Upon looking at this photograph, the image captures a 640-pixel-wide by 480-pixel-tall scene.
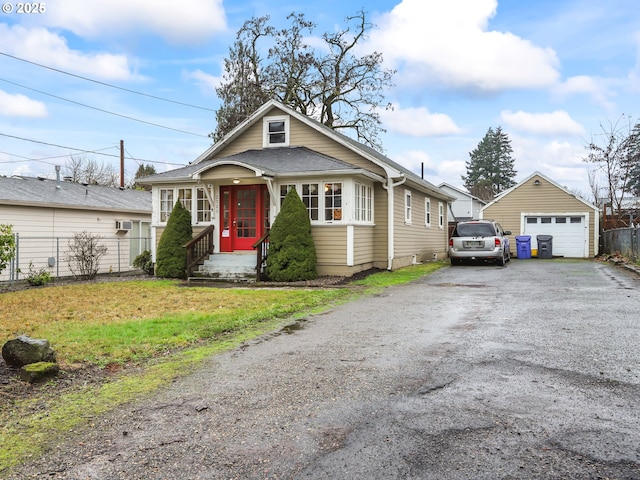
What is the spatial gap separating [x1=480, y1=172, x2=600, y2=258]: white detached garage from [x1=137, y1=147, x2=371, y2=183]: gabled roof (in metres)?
14.6

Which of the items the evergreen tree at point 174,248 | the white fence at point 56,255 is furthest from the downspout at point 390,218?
the white fence at point 56,255

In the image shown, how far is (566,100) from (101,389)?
1987 cm

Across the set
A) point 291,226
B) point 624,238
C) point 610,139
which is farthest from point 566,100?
point 291,226

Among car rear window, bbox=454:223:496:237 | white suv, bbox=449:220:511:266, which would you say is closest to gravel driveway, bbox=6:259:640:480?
white suv, bbox=449:220:511:266

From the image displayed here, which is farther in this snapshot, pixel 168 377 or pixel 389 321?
pixel 389 321

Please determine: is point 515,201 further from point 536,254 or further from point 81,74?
point 81,74

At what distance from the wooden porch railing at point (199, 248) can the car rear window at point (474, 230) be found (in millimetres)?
9087

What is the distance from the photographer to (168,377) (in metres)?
4.69

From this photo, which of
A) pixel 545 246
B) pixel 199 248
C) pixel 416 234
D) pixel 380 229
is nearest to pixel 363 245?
pixel 380 229

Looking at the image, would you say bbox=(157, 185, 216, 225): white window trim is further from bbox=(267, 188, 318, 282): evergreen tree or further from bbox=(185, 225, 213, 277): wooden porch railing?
bbox=(267, 188, 318, 282): evergreen tree

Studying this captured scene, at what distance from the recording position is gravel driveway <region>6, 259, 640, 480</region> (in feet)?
9.25

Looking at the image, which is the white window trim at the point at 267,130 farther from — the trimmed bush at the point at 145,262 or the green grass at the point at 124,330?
the green grass at the point at 124,330

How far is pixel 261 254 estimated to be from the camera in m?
13.4

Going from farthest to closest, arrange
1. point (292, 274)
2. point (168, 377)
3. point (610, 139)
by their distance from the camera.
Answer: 1. point (610, 139)
2. point (292, 274)
3. point (168, 377)
